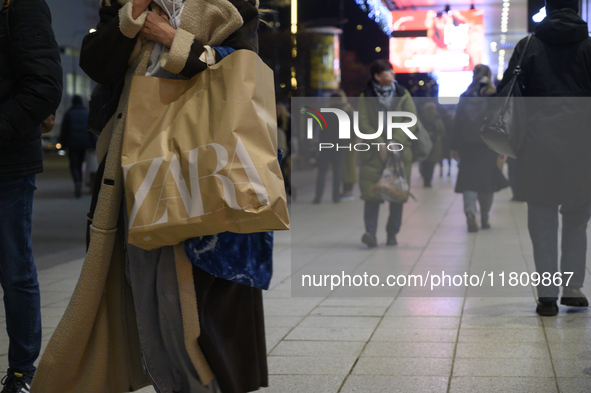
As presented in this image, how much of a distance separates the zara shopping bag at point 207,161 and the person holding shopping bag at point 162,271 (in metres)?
0.08

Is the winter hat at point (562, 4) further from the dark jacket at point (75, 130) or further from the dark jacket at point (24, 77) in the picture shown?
the dark jacket at point (75, 130)

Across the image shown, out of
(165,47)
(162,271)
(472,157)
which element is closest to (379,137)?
(472,157)

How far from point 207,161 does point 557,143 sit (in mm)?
3096

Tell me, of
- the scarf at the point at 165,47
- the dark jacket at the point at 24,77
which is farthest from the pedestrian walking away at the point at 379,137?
the scarf at the point at 165,47

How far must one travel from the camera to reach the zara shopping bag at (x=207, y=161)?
7.14 feet

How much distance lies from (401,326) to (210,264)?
94.5 inches

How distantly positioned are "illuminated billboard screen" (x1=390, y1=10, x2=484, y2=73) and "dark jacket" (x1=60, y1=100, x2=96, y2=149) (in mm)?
7682

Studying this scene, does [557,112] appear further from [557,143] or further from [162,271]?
[162,271]

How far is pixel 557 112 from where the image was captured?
460 centimetres

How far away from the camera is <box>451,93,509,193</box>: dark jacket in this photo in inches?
328

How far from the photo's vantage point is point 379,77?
7.48 m

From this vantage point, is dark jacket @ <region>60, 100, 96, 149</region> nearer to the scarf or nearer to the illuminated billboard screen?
the illuminated billboard screen

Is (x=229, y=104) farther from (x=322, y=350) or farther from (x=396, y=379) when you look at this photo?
(x=322, y=350)

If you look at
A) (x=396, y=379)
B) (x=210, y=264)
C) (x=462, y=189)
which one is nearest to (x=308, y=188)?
(x=462, y=189)
